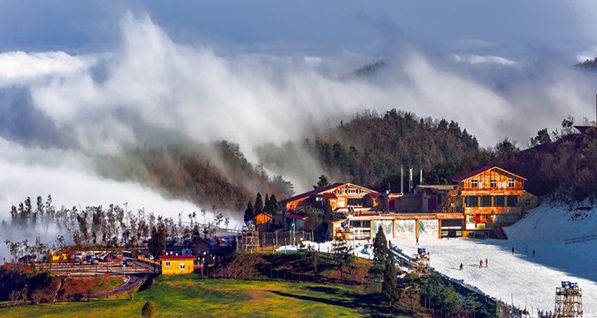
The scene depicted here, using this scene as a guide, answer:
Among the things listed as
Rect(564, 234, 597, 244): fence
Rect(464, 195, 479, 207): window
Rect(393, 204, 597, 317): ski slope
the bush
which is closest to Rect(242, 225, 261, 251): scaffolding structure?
Rect(393, 204, 597, 317): ski slope

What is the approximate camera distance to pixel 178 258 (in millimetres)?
108062

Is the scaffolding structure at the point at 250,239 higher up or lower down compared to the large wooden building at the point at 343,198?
lower down

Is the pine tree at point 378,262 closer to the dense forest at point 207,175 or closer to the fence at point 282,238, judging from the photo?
the fence at point 282,238

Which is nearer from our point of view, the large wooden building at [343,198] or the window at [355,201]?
the large wooden building at [343,198]

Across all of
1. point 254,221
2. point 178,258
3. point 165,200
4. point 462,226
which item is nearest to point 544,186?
point 462,226

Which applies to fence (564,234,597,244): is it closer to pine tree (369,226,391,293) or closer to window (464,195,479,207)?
window (464,195,479,207)

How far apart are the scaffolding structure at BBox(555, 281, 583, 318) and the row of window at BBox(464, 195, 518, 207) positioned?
138 ft

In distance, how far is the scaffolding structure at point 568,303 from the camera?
80.6 metres

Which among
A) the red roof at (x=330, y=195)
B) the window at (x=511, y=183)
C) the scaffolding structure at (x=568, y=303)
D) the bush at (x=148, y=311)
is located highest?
the window at (x=511, y=183)

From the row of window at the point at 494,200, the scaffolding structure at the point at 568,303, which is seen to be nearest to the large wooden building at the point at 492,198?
the row of window at the point at 494,200

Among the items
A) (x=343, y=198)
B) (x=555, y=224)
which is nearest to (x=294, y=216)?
(x=343, y=198)

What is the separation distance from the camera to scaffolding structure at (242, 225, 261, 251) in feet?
369

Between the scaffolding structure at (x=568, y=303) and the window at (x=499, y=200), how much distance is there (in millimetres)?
42203

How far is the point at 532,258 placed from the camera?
108 meters
